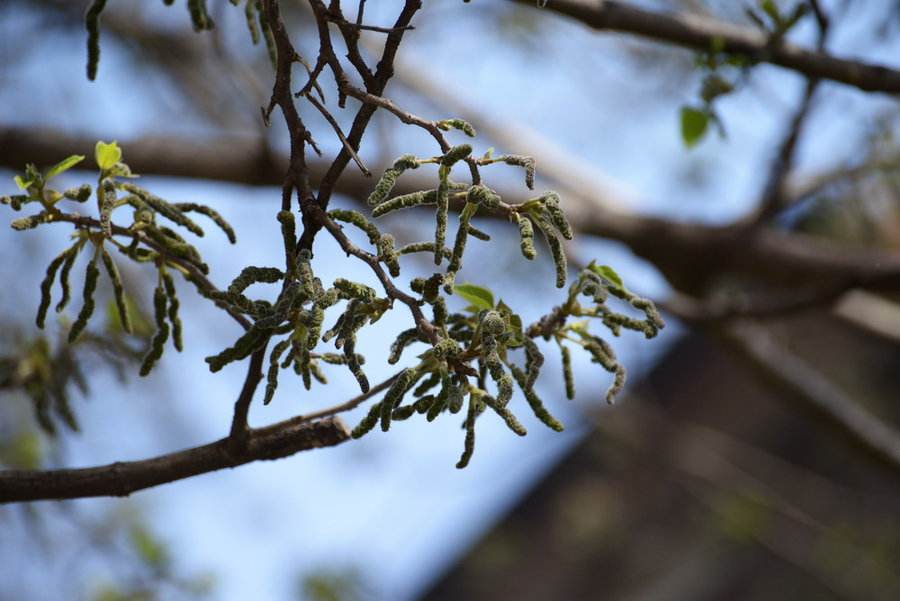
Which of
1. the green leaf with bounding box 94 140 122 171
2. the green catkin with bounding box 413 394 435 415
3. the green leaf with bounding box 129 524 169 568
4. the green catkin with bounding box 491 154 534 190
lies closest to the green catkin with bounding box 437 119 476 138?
the green catkin with bounding box 491 154 534 190

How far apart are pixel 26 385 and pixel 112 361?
134 millimetres

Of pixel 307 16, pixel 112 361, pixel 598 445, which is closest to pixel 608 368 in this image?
pixel 112 361

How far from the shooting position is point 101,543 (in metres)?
2.83

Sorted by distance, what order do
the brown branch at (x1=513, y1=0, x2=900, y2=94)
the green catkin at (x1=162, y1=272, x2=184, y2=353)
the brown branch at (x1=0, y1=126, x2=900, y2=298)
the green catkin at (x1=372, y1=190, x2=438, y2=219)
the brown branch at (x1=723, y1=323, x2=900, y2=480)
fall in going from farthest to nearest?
the brown branch at (x1=723, y1=323, x2=900, y2=480) → the brown branch at (x1=0, y1=126, x2=900, y2=298) → the brown branch at (x1=513, y1=0, x2=900, y2=94) → the green catkin at (x1=162, y1=272, x2=184, y2=353) → the green catkin at (x1=372, y1=190, x2=438, y2=219)

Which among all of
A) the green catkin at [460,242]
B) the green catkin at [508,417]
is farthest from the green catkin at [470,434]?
the green catkin at [460,242]

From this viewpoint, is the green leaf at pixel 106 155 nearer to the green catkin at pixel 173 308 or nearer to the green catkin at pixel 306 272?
the green catkin at pixel 173 308

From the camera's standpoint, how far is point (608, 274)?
1.30 m

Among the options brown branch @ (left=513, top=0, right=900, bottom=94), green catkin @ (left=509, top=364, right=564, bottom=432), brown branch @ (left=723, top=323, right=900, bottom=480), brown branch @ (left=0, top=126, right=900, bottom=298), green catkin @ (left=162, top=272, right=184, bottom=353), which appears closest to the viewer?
green catkin @ (left=509, top=364, right=564, bottom=432)

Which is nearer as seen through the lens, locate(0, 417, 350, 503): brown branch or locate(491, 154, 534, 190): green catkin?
locate(491, 154, 534, 190): green catkin

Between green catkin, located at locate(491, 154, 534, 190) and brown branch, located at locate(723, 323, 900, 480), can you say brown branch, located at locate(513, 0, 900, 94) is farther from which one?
brown branch, located at locate(723, 323, 900, 480)

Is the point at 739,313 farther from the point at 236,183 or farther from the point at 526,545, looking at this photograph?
the point at 526,545

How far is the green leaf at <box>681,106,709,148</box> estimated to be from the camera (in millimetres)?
1931

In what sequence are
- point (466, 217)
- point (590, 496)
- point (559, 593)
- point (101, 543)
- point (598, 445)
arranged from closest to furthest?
point (466, 217) → point (101, 543) → point (598, 445) → point (590, 496) → point (559, 593)

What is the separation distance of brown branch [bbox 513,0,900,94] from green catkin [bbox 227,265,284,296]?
0.96m
